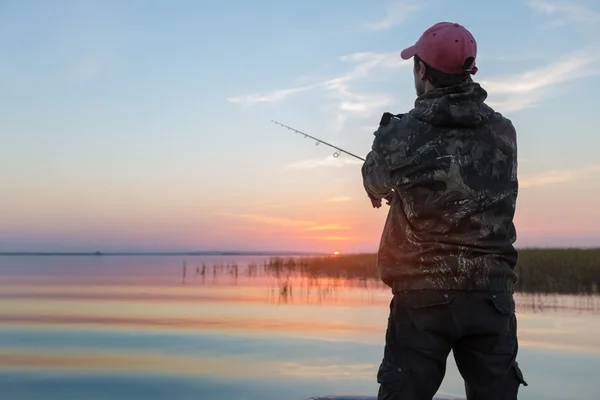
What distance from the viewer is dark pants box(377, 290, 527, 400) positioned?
106 inches

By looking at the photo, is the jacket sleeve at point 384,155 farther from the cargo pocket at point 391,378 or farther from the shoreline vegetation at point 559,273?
the shoreline vegetation at point 559,273

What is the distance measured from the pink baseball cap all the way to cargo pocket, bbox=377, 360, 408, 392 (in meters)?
1.11

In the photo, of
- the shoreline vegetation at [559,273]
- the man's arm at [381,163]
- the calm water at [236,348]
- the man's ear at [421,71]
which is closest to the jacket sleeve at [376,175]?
the man's arm at [381,163]

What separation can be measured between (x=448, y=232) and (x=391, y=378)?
565 millimetres

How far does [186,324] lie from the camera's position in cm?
1438

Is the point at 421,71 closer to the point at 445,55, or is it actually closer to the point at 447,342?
the point at 445,55

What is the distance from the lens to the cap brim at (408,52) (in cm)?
294

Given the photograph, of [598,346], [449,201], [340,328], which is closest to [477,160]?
[449,201]

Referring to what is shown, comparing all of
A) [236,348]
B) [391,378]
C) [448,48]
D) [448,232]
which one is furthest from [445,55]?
[236,348]

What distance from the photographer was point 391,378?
9.03ft

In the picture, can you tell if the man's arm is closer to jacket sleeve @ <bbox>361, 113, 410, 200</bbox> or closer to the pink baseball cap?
jacket sleeve @ <bbox>361, 113, 410, 200</bbox>

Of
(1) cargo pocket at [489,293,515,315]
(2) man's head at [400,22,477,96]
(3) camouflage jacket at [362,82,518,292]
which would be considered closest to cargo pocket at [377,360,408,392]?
(3) camouflage jacket at [362,82,518,292]

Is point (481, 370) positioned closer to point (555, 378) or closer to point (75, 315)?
point (555, 378)

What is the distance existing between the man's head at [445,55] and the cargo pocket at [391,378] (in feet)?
3.48
